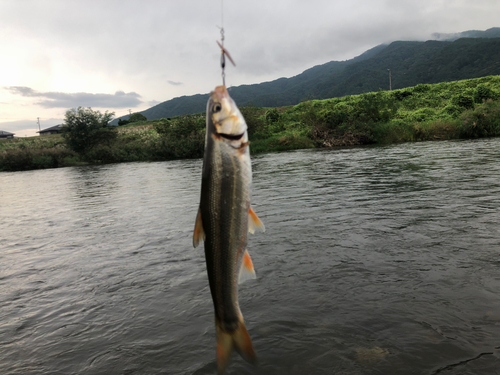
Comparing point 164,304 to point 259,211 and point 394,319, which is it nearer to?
point 394,319

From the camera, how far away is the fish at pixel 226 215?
2025 mm

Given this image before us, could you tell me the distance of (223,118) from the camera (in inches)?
78.5

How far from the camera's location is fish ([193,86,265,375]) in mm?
2025

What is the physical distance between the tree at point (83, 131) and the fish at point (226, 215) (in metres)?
76.0

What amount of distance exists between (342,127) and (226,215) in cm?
5123

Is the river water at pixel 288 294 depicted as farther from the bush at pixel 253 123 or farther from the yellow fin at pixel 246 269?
the bush at pixel 253 123

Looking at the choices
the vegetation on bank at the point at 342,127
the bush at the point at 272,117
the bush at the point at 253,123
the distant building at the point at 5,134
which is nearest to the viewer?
the vegetation on bank at the point at 342,127

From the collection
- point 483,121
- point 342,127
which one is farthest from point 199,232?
point 342,127

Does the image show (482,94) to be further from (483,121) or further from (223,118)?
(223,118)

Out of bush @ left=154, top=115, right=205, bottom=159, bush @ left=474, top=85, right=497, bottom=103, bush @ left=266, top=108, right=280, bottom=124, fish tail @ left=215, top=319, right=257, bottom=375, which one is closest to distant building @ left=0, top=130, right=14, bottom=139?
bush @ left=154, top=115, right=205, bottom=159

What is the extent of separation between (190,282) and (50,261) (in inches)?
167

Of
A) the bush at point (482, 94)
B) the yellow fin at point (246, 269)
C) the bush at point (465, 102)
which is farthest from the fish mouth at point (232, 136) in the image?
the bush at point (482, 94)

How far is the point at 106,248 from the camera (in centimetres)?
947

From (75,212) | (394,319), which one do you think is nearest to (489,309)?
(394,319)
